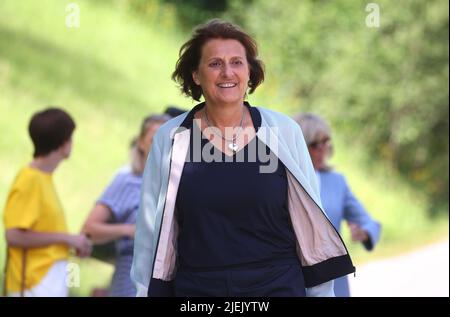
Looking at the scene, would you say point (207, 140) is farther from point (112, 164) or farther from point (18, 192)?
point (112, 164)

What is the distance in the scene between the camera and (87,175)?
970 cm

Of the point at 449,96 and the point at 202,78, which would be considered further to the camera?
the point at 449,96

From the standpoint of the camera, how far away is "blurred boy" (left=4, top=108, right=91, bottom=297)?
559 cm

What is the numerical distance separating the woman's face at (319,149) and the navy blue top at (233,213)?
7.60 feet

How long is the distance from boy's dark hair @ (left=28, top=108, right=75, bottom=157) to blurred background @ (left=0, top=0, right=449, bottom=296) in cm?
441

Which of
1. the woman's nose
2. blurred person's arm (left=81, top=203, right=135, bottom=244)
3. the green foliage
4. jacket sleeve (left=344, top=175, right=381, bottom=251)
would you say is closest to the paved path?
the green foliage

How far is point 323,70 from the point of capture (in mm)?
11508

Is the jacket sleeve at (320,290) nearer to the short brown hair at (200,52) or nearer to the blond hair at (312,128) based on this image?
the short brown hair at (200,52)

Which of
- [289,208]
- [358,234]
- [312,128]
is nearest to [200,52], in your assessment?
[289,208]

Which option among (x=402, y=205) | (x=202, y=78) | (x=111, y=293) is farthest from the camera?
(x=402, y=205)

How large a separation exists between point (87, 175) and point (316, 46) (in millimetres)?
3138

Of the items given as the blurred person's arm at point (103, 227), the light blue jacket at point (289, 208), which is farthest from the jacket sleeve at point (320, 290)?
the blurred person's arm at point (103, 227)

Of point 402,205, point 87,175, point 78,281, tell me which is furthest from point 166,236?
point 402,205
